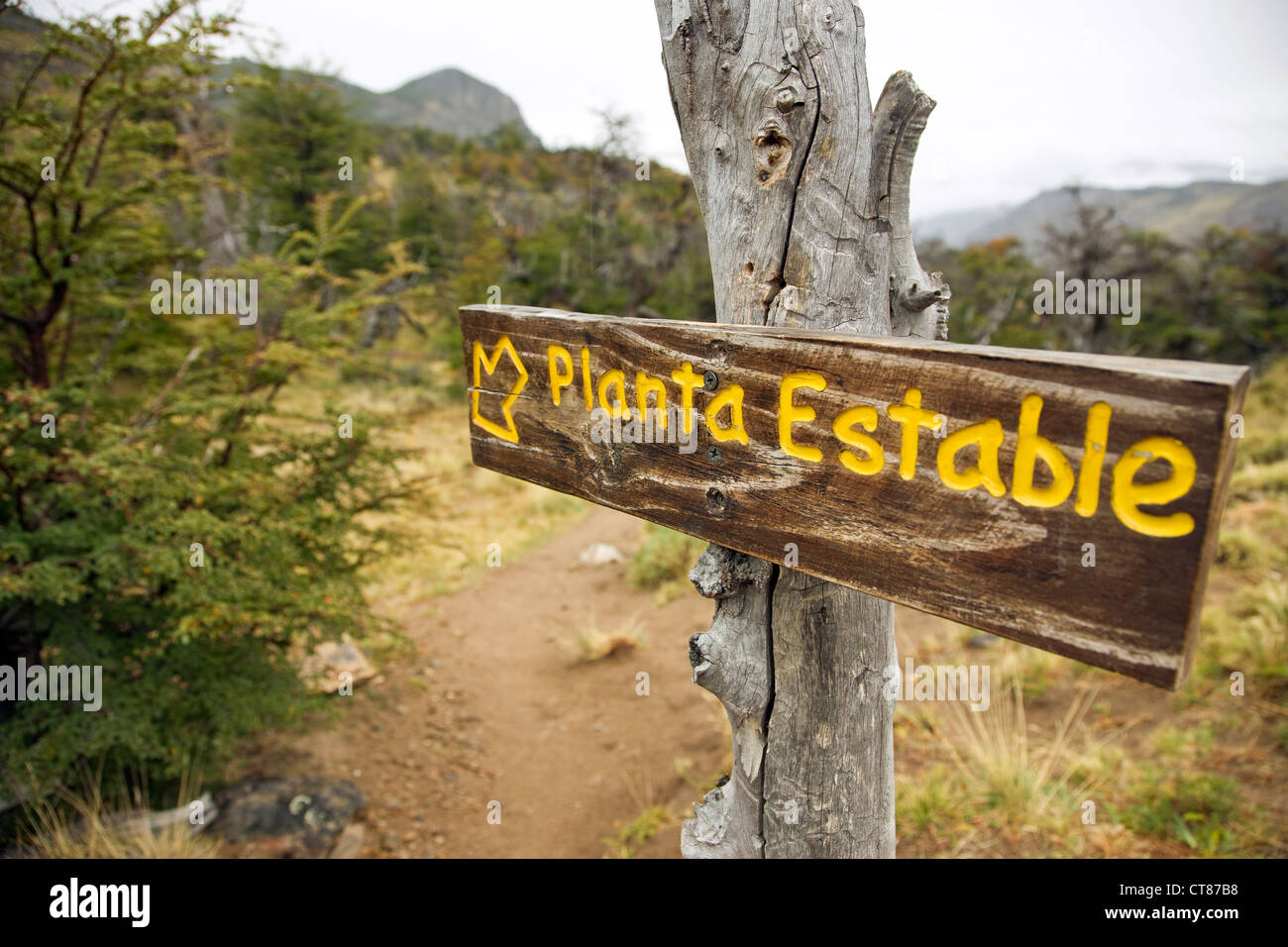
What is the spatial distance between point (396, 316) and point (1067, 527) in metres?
19.1

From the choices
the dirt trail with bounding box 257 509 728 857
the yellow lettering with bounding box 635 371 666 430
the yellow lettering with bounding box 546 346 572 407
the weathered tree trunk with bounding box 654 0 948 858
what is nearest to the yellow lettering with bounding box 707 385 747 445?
the yellow lettering with bounding box 635 371 666 430

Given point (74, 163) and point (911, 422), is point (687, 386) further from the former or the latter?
point (74, 163)

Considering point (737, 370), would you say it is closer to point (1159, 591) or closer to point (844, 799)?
point (1159, 591)

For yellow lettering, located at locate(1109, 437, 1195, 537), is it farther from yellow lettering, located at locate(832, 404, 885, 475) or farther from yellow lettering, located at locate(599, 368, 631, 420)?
yellow lettering, located at locate(599, 368, 631, 420)

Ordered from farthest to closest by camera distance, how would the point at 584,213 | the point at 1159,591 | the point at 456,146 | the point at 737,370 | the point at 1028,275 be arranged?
the point at 456,146, the point at 1028,275, the point at 584,213, the point at 737,370, the point at 1159,591

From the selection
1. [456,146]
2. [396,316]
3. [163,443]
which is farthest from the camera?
[456,146]

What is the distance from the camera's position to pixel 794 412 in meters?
1.18

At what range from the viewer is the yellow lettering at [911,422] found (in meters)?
1.03

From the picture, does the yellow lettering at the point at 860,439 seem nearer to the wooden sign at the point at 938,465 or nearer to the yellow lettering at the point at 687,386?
the wooden sign at the point at 938,465

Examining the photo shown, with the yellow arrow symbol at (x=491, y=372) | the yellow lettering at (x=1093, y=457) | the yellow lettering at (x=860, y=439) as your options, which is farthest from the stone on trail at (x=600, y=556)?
the yellow lettering at (x=1093, y=457)

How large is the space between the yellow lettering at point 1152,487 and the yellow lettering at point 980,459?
138 mm

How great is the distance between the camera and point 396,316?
18328mm

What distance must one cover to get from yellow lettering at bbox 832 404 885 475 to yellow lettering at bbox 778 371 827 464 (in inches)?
1.7
